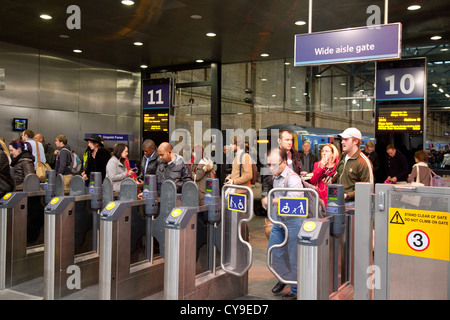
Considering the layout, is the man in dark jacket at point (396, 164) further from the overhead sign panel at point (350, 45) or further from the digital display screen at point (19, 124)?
the digital display screen at point (19, 124)

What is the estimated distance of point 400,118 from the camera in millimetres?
7711

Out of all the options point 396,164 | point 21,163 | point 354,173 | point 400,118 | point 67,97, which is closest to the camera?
point 354,173

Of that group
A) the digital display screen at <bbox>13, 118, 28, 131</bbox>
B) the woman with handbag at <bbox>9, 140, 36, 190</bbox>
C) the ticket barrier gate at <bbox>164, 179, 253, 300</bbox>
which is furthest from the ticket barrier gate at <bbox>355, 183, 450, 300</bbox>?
the digital display screen at <bbox>13, 118, 28, 131</bbox>

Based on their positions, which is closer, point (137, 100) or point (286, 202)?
point (286, 202)

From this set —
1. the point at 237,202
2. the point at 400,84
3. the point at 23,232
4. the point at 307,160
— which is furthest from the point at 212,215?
the point at 307,160

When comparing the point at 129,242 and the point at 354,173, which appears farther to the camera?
the point at 354,173

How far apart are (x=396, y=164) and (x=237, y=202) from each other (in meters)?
4.84

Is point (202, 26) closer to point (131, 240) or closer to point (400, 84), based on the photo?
point (400, 84)

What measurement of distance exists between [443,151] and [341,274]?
621cm

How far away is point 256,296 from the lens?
14.5 feet

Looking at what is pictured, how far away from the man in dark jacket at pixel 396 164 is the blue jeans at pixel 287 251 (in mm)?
4153

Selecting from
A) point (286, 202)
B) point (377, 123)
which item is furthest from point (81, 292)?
point (377, 123)

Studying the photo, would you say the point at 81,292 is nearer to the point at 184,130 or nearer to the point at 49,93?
the point at 49,93

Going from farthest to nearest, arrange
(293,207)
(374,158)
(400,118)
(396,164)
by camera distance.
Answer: (374,158), (396,164), (400,118), (293,207)
